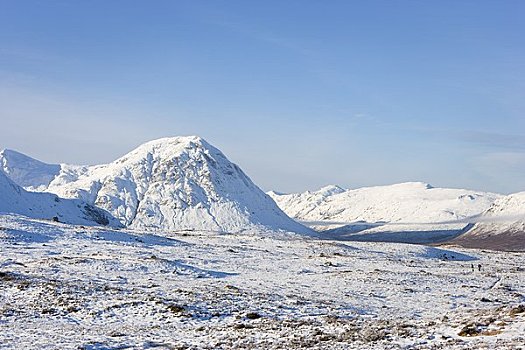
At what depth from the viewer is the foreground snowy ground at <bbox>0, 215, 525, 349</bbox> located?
→ 2464 centimetres

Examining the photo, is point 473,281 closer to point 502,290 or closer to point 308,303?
point 502,290

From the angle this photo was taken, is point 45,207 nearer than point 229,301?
No

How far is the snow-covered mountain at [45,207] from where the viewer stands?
155m

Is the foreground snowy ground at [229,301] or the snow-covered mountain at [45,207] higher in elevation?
the snow-covered mountain at [45,207]

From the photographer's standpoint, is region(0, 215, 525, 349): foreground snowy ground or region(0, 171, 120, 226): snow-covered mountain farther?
region(0, 171, 120, 226): snow-covered mountain

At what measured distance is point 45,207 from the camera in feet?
539

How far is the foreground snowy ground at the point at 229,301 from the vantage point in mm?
24641

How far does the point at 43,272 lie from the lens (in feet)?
141

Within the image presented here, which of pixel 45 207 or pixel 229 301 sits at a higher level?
pixel 45 207

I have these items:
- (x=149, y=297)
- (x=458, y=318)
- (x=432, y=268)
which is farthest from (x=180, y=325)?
(x=432, y=268)

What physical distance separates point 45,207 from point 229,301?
14304 cm

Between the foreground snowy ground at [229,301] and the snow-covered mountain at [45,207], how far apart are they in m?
92.3

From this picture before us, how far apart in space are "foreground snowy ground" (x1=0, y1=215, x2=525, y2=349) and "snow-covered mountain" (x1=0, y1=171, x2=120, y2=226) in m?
92.3

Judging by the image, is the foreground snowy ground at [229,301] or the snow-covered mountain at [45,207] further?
the snow-covered mountain at [45,207]
